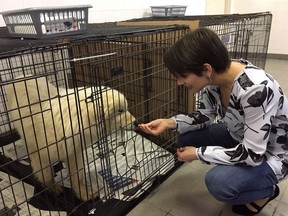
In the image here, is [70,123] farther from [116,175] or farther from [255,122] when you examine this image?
[255,122]

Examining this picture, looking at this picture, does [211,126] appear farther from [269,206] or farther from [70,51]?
[70,51]

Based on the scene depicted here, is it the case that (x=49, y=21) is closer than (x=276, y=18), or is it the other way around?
(x=49, y=21)

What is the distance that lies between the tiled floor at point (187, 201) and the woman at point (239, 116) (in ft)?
0.53

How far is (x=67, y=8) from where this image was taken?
1.30m

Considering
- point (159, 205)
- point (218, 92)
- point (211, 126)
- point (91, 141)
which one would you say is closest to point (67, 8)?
point (91, 141)

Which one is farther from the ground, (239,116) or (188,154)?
(239,116)

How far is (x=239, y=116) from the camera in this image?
Result: 1217 mm

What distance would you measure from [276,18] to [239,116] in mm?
4754

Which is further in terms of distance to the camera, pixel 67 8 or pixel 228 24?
pixel 228 24

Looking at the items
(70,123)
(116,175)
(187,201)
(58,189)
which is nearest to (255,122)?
(187,201)

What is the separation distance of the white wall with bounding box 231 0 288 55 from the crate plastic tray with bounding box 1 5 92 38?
479cm

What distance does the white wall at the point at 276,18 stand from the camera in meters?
4.96

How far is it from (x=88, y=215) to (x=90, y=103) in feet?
2.02

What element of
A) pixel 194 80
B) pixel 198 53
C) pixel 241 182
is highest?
pixel 198 53
